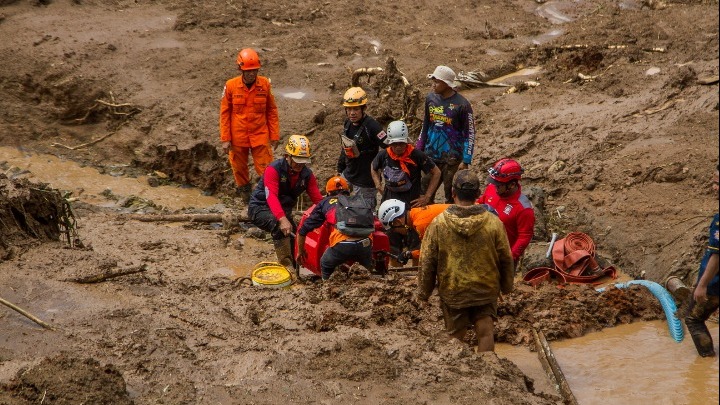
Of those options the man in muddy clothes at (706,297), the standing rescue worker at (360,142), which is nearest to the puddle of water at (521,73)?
the standing rescue worker at (360,142)

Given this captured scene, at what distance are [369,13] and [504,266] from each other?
36.8ft

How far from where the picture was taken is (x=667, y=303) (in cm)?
786

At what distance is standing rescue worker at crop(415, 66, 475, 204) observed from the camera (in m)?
9.55

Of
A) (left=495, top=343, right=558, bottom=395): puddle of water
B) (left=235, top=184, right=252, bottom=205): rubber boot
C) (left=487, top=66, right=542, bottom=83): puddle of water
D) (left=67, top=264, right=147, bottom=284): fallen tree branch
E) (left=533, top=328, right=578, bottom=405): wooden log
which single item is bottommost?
(left=235, top=184, right=252, bottom=205): rubber boot

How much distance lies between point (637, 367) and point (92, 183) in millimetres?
8375

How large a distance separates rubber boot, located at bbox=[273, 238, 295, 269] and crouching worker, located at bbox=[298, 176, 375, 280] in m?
1.03

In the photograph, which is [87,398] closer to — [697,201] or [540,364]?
[540,364]

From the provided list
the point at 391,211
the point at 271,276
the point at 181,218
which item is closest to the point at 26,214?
the point at 271,276

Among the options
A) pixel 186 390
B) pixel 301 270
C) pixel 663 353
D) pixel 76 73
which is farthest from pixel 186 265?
pixel 76 73

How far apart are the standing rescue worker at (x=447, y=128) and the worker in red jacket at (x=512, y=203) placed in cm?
162

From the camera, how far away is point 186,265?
32.4ft

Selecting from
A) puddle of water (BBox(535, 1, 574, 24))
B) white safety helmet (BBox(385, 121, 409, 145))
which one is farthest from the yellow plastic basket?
puddle of water (BBox(535, 1, 574, 24))

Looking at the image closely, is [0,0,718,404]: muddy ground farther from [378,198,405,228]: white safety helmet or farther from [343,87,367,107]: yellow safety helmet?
[343,87,367,107]: yellow safety helmet

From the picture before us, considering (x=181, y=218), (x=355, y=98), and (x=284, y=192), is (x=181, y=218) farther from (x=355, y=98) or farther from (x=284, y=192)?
(x=355, y=98)
